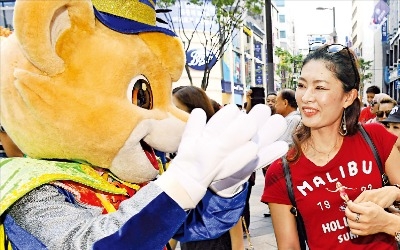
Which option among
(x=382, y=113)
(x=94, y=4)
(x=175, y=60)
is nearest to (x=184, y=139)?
(x=175, y=60)

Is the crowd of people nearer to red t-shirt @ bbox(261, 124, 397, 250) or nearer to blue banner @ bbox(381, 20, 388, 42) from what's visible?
red t-shirt @ bbox(261, 124, 397, 250)

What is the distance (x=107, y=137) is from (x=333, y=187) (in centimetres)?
112

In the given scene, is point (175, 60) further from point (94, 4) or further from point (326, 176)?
point (326, 176)

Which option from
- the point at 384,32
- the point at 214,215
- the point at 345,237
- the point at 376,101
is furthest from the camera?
the point at 384,32

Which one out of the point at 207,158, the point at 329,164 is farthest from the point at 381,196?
the point at 207,158

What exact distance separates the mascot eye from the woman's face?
85 centimetres

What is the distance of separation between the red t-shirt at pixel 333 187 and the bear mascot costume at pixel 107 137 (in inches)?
20.8

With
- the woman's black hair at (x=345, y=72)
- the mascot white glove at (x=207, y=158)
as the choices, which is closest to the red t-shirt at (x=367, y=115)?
the woman's black hair at (x=345, y=72)

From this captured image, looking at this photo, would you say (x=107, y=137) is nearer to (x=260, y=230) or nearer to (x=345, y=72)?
(x=345, y=72)

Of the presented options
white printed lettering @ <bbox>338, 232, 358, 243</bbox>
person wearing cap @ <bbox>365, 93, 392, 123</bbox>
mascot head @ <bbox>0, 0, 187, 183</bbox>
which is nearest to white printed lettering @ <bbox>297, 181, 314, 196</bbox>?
white printed lettering @ <bbox>338, 232, 358, 243</bbox>

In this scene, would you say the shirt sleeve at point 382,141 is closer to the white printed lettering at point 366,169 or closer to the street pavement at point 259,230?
the white printed lettering at point 366,169

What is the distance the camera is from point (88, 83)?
1372 mm

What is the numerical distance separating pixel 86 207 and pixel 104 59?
0.46 meters

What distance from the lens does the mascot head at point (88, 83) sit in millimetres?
1299
